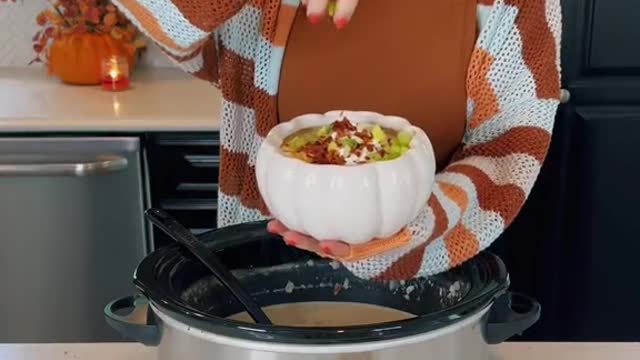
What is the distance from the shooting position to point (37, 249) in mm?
1857

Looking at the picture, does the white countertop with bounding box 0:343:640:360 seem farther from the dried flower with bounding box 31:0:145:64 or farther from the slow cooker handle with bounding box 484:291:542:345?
the dried flower with bounding box 31:0:145:64

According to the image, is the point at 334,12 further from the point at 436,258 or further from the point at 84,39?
the point at 84,39

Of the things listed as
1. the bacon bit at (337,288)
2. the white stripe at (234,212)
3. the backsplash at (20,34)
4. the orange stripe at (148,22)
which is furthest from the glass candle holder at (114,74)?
the bacon bit at (337,288)

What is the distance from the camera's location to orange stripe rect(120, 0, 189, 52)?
885 millimetres

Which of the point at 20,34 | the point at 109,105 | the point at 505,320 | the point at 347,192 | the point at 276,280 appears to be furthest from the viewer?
the point at 20,34

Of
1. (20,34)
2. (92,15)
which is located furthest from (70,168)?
(20,34)

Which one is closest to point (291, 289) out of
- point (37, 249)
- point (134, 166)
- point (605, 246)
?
point (134, 166)

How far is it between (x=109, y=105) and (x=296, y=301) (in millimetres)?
1102

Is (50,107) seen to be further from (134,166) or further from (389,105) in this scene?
(389,105)

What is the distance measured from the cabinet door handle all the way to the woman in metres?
0.79

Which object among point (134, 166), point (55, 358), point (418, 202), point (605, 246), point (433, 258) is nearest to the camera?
point (418, 202)

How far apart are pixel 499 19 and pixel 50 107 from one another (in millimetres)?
1166

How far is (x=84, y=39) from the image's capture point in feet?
6.71

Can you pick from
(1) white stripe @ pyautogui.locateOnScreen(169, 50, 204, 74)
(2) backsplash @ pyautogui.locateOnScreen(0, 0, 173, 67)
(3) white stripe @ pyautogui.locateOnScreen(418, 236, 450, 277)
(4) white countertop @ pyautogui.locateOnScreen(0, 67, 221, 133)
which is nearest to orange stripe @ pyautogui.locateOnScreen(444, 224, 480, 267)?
(3) white stripe @ pyautogui.locateOnScreen(418, 236, 450, 277)
